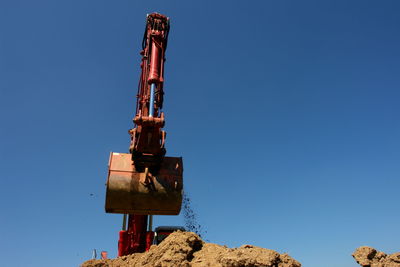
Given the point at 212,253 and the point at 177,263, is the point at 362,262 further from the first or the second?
the point at 177,263

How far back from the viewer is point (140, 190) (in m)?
11.4

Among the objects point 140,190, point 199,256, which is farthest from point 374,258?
point 140,190

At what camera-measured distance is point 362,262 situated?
825 cm

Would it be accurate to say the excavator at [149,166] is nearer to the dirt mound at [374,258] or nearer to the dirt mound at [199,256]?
the dirt mound at [199,256]

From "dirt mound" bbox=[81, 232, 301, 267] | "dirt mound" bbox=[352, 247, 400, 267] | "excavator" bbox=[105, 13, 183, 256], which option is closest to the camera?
"dirt mound" bbox=[81, 232, 301, 267]

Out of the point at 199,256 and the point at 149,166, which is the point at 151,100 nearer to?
the point at 149,166

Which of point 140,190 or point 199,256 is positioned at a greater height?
point 140,190

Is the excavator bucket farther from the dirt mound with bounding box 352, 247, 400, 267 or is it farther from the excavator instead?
the dirt mound with bounding box 352, 247, 400, 267

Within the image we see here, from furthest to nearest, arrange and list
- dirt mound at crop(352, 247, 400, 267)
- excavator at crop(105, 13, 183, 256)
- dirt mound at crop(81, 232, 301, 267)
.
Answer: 1. excavator at crop(105, 13, 183, 256)
2. dirt mound at crop(352, 247, 400, 267)
3. dirt mound at crop(81, 232, 301, 267)

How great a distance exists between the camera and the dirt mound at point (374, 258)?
8.12 meters

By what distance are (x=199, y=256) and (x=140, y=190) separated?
4.89m

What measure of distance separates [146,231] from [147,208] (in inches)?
104

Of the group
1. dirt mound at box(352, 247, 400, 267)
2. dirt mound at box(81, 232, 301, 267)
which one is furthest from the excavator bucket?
dirt mound at box(352, 247, 400, 267)

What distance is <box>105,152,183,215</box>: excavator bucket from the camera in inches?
448
